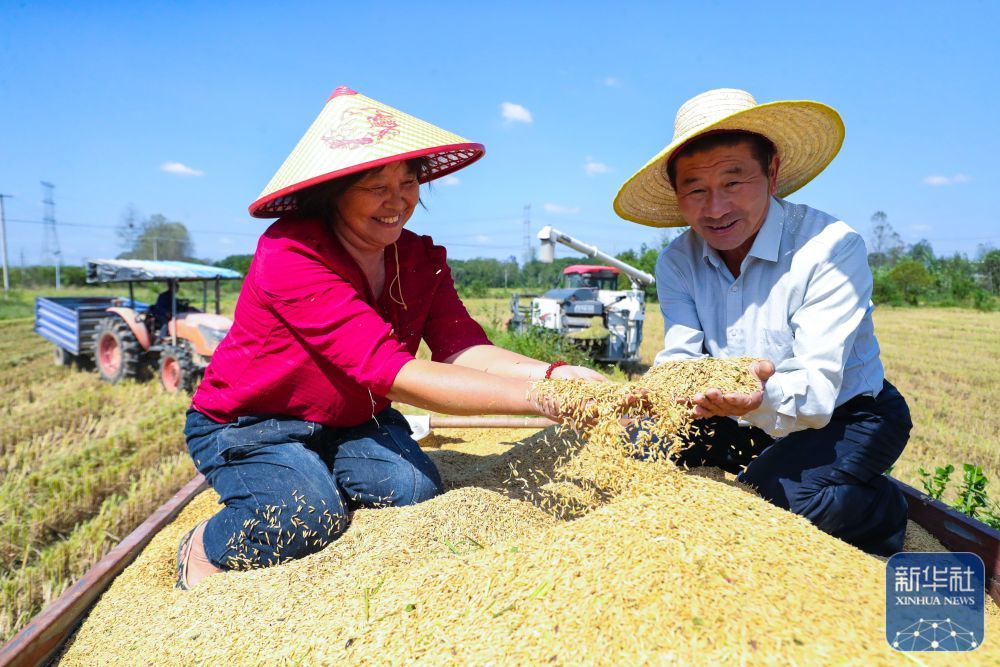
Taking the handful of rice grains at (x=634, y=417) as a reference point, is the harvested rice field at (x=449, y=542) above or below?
below

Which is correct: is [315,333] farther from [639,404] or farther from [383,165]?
[639,404]

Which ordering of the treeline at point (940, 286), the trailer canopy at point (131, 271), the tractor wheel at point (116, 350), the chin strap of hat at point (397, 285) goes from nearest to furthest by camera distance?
the chin strap of hat at point (397, 285) → the trailer canopy at point (131, 271) → the tractor wheel at point (116, 350) → the treeline at point (940, 286)

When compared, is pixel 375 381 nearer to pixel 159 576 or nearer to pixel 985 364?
pixel 159 576

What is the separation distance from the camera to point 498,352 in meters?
2.53

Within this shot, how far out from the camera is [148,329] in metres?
7.14

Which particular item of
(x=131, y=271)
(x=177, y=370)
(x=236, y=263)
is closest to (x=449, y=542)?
(x=177, y=370)

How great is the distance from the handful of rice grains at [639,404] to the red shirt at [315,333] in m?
0.54

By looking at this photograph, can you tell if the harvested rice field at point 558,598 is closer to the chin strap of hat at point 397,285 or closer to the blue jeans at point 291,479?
the blue jeans at point 291,479

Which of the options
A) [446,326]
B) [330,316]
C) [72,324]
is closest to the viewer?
[330,316]

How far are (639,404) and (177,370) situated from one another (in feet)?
19.9

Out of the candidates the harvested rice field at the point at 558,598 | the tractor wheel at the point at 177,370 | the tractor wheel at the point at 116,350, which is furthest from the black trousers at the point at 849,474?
the tractor wheel at the point at 116,350

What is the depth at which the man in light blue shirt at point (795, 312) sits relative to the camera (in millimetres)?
2043

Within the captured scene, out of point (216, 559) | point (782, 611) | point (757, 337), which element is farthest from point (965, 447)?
point (216, 559)

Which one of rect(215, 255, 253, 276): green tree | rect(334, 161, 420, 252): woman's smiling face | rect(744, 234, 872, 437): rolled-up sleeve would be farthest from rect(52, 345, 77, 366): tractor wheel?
rect(215, 255, 253, 276): green tree
